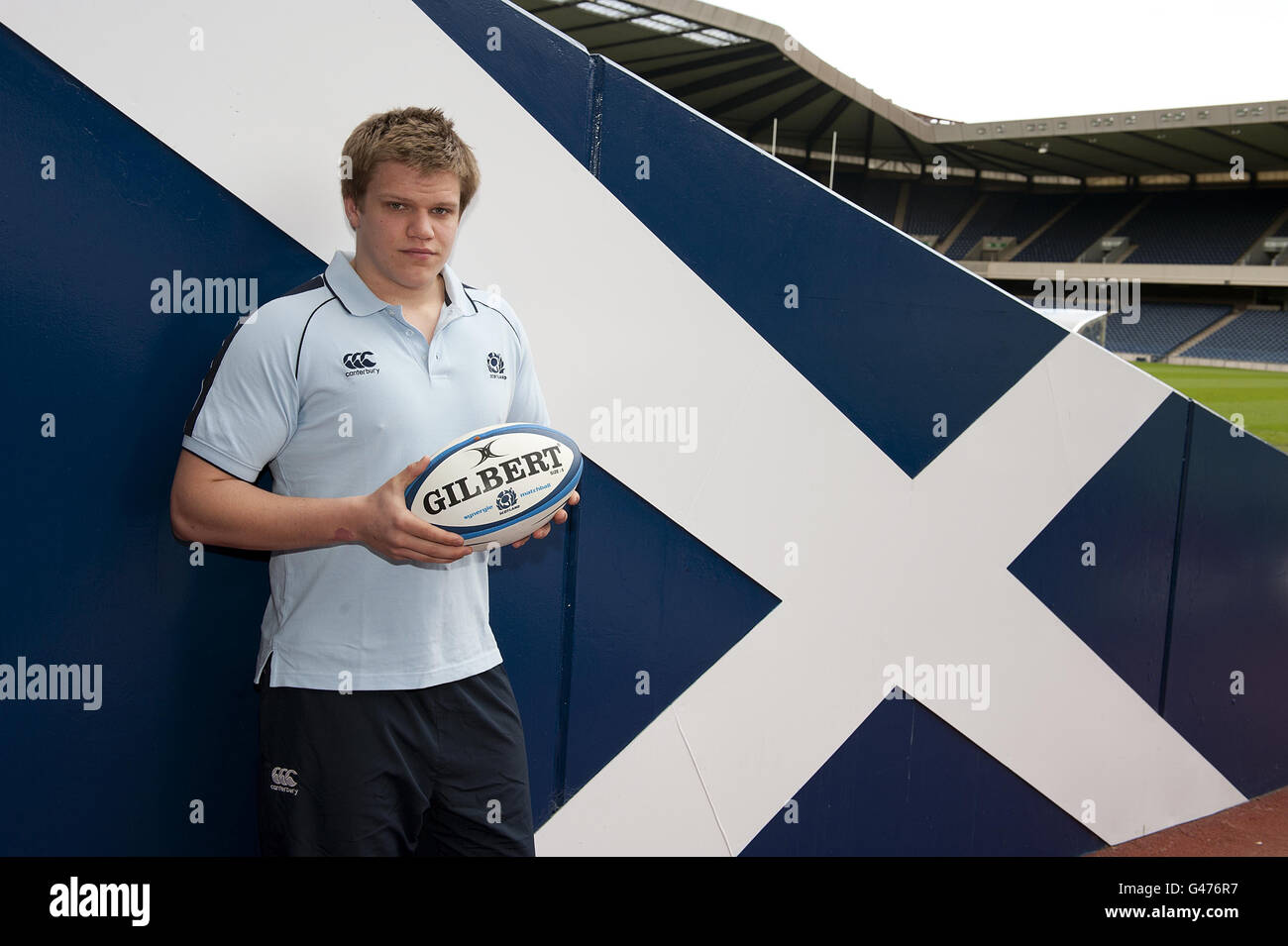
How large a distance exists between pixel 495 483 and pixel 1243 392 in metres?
24.8

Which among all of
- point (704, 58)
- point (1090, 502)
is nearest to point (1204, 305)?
point (704, 58)

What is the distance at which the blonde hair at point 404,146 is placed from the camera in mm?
1896

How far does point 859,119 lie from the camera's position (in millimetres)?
36438

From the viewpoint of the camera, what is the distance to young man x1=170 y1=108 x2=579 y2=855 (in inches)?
72.8

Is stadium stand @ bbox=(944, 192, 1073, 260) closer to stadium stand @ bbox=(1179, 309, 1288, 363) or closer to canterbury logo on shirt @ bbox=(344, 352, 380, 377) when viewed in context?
stadium stand @ bbox=(1179, 309, 1288, 363)

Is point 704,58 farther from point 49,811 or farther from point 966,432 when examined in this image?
point 49,811

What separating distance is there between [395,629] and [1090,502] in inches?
119

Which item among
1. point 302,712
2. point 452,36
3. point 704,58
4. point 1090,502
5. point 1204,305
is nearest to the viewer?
point 302,712

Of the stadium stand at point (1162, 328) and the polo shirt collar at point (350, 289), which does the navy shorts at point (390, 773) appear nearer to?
the polo shirt collar at point (350, 289)

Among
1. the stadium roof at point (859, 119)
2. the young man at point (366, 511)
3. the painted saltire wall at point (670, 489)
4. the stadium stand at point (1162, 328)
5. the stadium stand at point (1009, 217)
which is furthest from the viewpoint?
the stadium stand at point (1009, 217)

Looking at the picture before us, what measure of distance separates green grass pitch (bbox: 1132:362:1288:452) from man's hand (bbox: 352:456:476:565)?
43.3 ft

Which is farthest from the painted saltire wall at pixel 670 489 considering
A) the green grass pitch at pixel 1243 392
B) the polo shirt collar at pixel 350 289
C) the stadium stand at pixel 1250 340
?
the stadium stand at pixel 1250 340

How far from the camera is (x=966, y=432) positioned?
3.61 metres

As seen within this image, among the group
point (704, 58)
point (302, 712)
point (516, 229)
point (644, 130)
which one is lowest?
point (302, 712)
